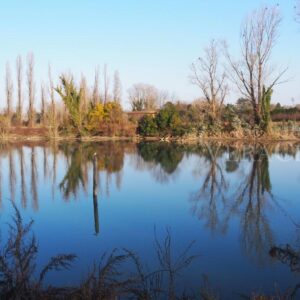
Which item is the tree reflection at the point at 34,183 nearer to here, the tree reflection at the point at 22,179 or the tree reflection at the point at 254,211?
the tree reflection at the point at 22,179

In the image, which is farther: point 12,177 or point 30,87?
point 30,87

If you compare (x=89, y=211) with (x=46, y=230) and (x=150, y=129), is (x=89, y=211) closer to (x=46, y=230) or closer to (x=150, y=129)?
(x=46, y=230)

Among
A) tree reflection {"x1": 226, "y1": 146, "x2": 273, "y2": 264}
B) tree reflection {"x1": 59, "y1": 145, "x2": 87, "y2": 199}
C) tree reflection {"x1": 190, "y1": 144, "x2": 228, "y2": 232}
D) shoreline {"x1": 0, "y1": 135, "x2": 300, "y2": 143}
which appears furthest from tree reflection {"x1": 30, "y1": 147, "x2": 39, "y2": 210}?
shoreline {"x1": 0, "y1": 135, "x2": 300, "y2": 143}

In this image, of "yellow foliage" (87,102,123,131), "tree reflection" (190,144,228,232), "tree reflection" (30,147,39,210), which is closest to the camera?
"tree reflection" (190,144,228,232)

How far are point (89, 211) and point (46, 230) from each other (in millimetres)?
1536

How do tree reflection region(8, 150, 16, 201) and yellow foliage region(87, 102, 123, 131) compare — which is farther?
yellow foliage region(87, 102, 123, 131)

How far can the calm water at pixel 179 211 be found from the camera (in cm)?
573

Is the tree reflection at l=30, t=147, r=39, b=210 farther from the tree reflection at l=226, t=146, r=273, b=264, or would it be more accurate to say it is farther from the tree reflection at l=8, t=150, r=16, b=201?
the tree reflection at l=226, t=146, r=273, b=264

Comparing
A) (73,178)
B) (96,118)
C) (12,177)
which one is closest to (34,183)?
(73,178)

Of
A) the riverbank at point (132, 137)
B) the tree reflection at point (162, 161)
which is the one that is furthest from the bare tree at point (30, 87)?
the tree reflection at point (162, 161)

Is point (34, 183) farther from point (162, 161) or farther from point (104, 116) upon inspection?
point (104, 116)

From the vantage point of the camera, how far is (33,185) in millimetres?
12727

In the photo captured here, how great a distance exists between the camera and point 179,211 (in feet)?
29.8

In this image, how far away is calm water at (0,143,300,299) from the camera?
573 centimetres
